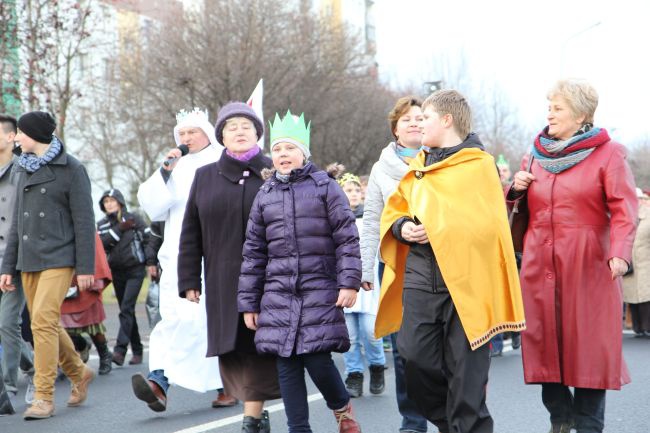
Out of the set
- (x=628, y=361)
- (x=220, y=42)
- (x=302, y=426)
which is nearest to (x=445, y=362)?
(x=302, y=426)

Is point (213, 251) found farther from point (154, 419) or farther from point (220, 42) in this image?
point (220, 42)

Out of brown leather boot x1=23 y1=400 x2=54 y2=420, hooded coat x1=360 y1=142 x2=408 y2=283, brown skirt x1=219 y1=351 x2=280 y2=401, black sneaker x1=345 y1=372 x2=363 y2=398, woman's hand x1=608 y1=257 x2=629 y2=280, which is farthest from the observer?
black sneaker x1=345 y1=372 x2=363 y2=398

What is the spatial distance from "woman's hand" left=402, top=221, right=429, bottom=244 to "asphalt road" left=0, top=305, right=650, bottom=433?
208 centimetres

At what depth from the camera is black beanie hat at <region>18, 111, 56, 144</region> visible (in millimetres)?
7953

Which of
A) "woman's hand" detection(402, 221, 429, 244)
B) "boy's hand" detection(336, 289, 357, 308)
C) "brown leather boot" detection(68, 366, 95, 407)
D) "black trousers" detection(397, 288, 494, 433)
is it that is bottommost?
"brown leather boot" detection(68, 366, 95, 407)

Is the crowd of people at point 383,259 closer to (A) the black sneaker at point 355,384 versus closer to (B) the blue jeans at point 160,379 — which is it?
(B) the blue jeans at point 160,379

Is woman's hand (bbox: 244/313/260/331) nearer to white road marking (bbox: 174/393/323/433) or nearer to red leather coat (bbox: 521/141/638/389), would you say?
white road marking (bbox: 174/393/323/433)

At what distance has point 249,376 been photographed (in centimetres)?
668

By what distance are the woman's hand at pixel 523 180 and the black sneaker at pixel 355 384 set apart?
2.95m

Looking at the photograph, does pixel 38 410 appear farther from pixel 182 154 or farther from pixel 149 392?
pixel 182 154

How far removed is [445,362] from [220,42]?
74.4 feet

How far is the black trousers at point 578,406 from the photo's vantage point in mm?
5965

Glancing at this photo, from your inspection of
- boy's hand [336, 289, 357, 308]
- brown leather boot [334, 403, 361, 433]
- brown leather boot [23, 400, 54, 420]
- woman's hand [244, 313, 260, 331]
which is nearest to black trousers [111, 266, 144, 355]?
brown leather boot [23, 400, 54, 420]

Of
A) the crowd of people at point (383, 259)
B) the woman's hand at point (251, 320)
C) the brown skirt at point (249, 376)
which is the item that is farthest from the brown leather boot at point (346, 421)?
the woman's hand at point (251, 320)
